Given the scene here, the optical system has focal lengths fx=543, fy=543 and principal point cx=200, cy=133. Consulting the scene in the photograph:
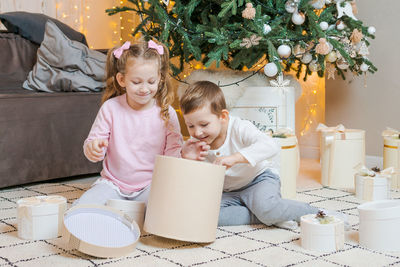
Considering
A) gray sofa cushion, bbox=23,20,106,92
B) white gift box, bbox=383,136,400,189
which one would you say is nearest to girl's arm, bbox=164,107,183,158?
gray sofa cushion, bbox=23,20,106,92

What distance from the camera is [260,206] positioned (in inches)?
69.4

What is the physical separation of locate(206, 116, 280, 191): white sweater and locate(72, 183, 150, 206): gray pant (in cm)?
28

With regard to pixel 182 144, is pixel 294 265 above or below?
below

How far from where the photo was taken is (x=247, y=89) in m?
2.51

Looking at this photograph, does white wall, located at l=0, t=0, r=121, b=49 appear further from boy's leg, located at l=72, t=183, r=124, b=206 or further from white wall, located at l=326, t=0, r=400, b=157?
boy's leg, located at l=72, t=183, r=124, b=206

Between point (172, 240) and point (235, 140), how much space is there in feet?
1.30

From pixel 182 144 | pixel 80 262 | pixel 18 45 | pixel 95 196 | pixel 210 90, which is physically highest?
pixel 18 45

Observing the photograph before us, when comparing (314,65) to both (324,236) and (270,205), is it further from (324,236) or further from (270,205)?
(324,236)

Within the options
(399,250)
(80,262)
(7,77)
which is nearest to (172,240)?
(80,262)

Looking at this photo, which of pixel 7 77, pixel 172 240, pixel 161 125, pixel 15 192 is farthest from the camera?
pixel 7 77

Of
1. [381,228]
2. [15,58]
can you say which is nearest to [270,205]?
[381,228]

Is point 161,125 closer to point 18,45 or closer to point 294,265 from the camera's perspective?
point 294,265

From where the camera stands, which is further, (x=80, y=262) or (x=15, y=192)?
(x=15, y=192)

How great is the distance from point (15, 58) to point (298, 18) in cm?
152
